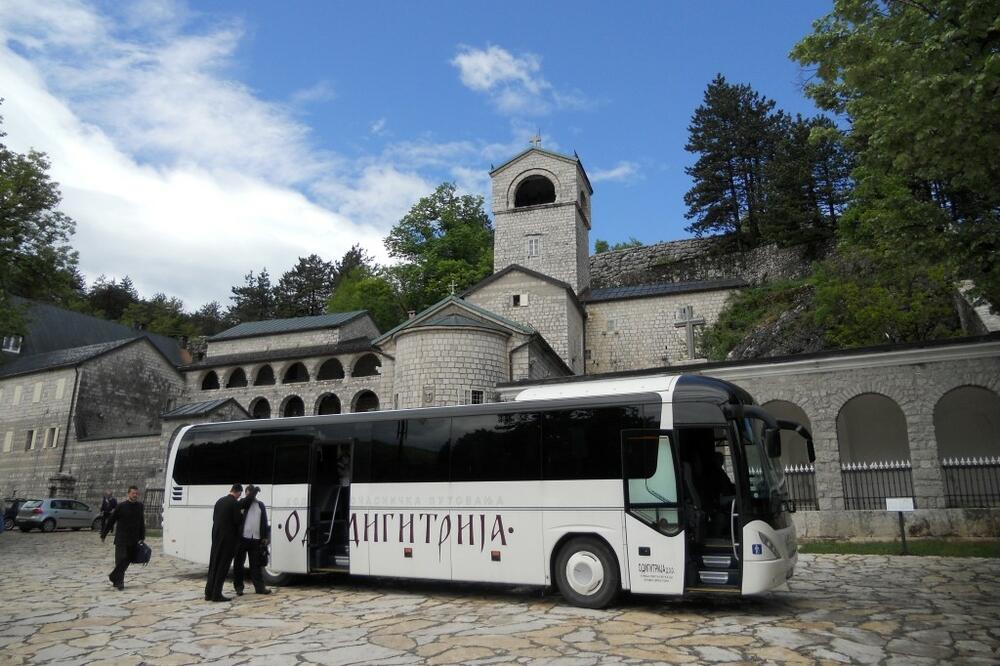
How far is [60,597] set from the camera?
9023mm

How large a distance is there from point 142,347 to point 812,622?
38110 mm

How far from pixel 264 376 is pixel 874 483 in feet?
108

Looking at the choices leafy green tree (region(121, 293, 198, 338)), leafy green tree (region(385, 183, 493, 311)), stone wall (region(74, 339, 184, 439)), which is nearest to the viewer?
stone wall (region(74, 339, 184, 439))

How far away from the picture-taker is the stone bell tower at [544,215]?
113ft

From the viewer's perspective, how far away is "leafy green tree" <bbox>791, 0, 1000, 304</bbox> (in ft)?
23.7

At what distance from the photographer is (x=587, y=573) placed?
25.5 feet

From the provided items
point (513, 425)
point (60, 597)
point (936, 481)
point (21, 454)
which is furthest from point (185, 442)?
point (21, 454)

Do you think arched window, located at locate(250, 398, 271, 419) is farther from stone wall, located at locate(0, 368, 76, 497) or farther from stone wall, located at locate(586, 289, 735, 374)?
stone wall, located at locate(586, 289, 735, 374)

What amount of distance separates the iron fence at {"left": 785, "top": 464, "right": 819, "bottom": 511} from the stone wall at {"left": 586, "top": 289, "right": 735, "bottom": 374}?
1803 cm

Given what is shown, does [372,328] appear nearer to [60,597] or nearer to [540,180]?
[540,180]

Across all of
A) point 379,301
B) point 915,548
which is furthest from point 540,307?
point 915,548

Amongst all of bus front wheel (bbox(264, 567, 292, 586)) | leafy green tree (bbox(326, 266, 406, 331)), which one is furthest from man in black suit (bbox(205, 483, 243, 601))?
leafy green tree (bbox(326, 266, 406, 331))

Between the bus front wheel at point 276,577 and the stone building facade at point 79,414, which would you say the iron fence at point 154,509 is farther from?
the bus front wheel at point 276,577

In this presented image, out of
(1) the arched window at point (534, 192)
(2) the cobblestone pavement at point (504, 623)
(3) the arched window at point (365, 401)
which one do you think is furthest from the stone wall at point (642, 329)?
(2) the cobblestone pavement at point (504, 623)
